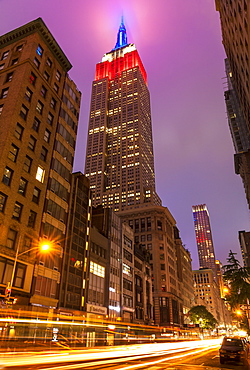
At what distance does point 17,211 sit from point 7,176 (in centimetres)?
430

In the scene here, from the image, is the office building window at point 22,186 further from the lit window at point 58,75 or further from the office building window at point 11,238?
the lit window at point 58,75

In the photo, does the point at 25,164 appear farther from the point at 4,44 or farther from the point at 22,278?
the point at 4,44

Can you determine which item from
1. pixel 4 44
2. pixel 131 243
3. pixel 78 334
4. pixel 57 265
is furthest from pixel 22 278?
pixel 131 243

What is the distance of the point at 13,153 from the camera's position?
1357 inches

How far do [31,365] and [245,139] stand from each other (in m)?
141

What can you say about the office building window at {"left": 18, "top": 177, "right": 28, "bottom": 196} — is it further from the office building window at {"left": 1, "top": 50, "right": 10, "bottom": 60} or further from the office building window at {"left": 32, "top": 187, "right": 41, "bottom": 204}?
the office building window at {"left": 1, "top": 50, "right": 10, "bottom": 60}

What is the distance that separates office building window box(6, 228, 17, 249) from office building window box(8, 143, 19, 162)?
866 centimetres

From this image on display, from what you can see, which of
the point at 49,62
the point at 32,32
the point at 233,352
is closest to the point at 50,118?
the point at 49,62

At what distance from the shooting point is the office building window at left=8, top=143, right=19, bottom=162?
33.9m

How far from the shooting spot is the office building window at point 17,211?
32.9 meters

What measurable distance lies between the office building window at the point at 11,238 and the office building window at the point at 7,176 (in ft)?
18.0

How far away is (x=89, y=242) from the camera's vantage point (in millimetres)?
50469

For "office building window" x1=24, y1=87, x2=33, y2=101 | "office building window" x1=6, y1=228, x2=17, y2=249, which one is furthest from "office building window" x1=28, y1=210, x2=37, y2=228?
"office building window" x1=24, y1=87, x2=33, y2=101

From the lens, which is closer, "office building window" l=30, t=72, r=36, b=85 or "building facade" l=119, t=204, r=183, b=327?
"office building window" l=30, t=72, r=36, b=85
